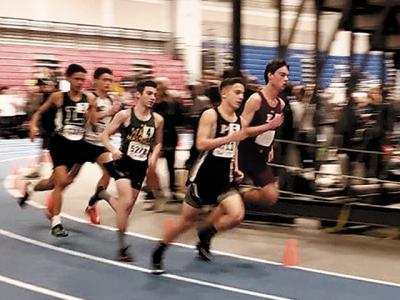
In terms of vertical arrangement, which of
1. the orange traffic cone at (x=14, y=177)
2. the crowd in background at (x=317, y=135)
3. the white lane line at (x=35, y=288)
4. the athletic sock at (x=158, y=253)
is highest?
the crowd in background at (x=317, y=135)

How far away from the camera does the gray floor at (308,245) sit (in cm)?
589

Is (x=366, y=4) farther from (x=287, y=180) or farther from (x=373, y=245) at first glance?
(x=373, y=245)

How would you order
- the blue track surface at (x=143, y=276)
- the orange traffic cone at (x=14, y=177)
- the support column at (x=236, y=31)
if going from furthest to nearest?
the orange traffic cone at (x=14, y=177) → the support column at (x=236, y=31) → the blue track surface at (x=143, y=276)

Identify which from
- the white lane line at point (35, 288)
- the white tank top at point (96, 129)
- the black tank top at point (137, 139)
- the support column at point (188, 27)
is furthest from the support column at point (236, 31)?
the support column at point (188, 27)

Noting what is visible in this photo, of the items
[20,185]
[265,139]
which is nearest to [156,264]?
[265,139]

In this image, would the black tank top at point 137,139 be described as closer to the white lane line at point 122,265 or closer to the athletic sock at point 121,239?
the athletic sock at point 121,239

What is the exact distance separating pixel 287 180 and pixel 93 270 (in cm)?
276

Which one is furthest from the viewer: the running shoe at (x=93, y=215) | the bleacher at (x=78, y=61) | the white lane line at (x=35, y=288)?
the bleacher at (x=78, y=61)

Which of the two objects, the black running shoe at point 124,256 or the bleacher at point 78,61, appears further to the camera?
the bleacher at point 78,61

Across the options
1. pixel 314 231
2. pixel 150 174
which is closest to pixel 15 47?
pixel 150 174

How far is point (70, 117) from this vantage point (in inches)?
265

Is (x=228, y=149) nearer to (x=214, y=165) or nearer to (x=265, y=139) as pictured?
(x=214, y=165)

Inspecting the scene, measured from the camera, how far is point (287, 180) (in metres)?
7.62

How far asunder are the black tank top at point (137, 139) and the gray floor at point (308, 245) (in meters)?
1.27
